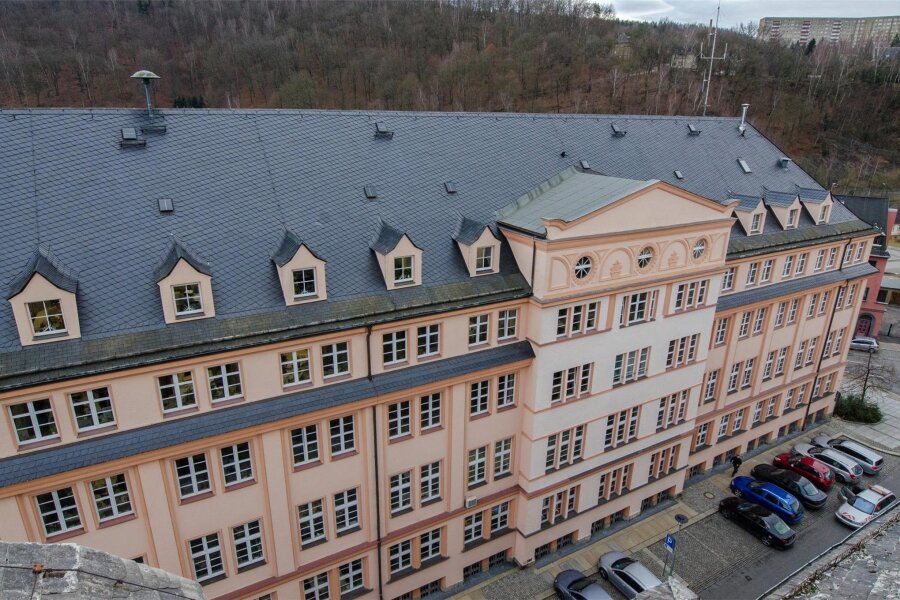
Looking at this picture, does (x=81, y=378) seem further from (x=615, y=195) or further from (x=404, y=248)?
(x=615, y=195)

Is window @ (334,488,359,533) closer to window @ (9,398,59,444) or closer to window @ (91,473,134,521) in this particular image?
window @ (91,473,134,521)

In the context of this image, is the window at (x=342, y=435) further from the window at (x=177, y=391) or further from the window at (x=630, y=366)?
the window at (x=630, y=366)

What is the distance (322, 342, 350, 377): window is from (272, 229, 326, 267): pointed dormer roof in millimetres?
3566

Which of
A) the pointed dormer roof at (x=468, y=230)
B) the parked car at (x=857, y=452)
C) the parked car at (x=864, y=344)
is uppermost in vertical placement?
the pointed dormer roof at (x=468, y=230)

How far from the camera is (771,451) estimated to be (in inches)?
1617

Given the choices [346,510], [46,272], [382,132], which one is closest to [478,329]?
[346,510]

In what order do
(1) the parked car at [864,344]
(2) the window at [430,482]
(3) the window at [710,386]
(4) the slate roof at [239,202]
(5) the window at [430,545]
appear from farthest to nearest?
(1) the parked car at [864,344] → (3) the window at [710,386] → (5) the window at [430,545] → (2) the window at [430,482] → (4) the slate roof at [239,202]

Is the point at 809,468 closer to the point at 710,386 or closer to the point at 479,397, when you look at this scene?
the point at 710,386

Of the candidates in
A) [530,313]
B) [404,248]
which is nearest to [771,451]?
[530,313]

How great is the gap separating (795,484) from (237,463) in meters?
34.2

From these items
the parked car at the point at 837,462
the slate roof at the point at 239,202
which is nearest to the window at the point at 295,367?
the slate roof at the point at 239,202

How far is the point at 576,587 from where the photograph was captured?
1077 inches

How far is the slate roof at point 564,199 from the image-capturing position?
83.3 feet

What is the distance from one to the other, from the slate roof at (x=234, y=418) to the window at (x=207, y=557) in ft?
16.0
